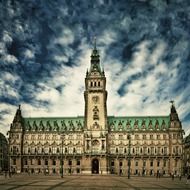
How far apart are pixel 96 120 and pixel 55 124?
2323 cm

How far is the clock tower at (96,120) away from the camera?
412 ft

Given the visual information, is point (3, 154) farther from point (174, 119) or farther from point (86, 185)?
point (86, 185)

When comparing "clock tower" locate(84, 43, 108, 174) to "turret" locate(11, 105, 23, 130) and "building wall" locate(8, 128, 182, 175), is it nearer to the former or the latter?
"building wall" locate(8, 128, 182, 175)

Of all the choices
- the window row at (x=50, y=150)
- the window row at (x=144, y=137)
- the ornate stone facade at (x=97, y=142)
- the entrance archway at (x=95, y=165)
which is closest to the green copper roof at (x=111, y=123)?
the ornate stone facade at (x=97, y=142)

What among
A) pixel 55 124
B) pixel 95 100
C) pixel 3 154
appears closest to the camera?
pixel 95 100

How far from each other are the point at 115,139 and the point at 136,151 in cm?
1133

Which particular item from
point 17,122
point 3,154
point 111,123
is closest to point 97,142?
point 111,123

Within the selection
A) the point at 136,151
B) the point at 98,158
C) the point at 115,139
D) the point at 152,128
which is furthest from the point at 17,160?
the point at 152,128

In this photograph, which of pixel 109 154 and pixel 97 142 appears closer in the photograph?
pixel 97 142

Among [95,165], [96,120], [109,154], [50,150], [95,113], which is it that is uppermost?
[95,113]

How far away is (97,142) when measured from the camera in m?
128

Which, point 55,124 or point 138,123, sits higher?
point 138,123

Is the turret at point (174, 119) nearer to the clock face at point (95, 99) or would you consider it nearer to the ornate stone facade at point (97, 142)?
the ornate stone facade at point (97, 142)

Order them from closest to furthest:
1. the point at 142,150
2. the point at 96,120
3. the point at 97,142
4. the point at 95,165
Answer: the point at 97,142
the point at 95,165
the point at 96,120
the point at 142,150
